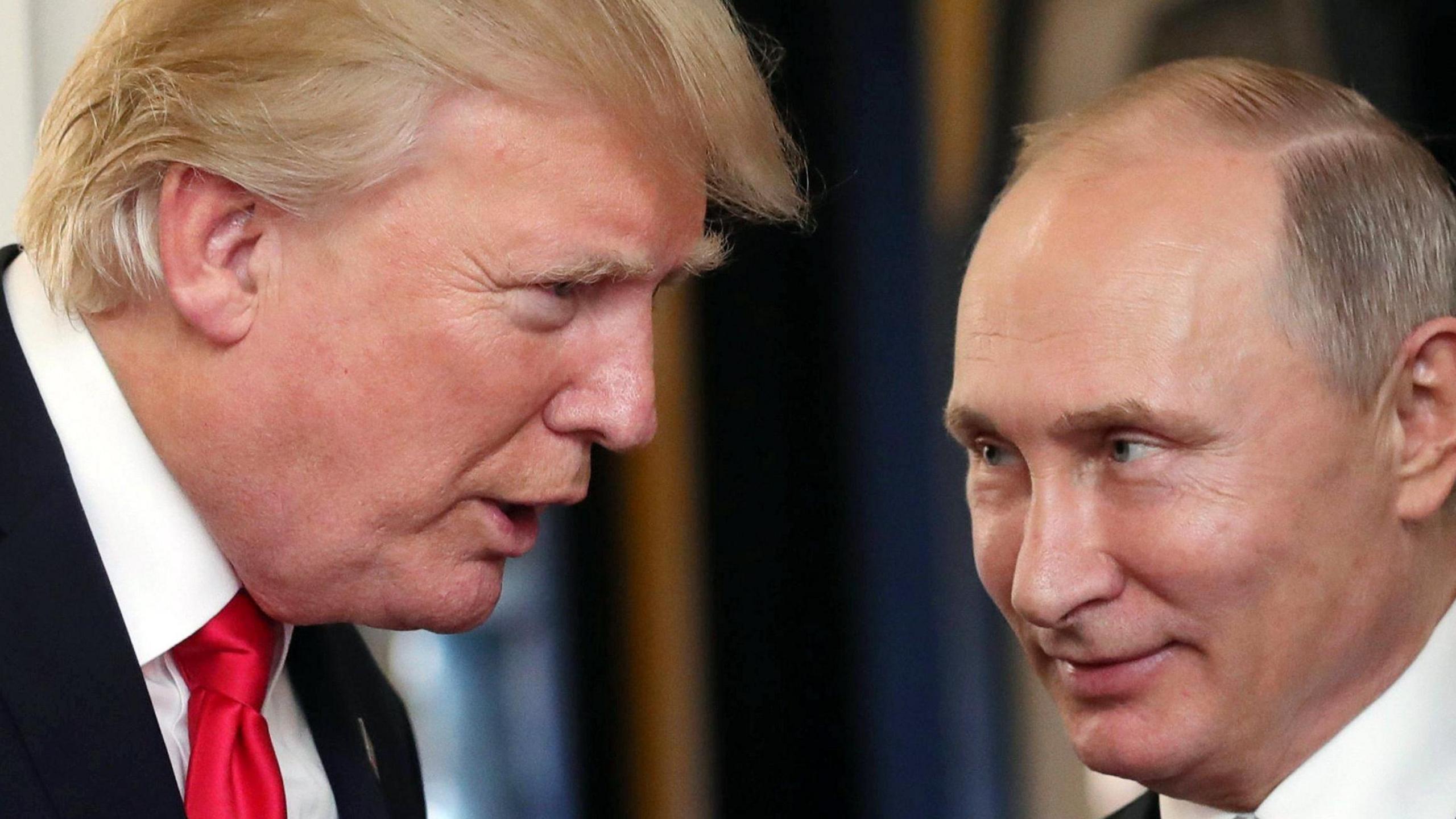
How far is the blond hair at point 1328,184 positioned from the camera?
1.51 metres

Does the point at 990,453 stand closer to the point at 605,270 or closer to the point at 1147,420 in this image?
the point at 1147,420

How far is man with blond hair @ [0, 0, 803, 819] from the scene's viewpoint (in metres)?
1.46

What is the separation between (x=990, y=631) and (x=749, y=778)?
1.89 ft

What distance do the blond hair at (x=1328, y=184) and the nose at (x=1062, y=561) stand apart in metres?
0.28

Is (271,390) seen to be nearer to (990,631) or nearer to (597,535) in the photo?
(597,535)

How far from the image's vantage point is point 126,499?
4.82 ft

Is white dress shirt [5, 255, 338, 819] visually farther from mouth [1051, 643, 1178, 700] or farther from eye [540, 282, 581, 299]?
mouth [1051, 643, 1178, 700]

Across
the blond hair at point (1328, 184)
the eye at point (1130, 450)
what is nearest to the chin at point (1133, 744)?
the eye at point (1130, 450)

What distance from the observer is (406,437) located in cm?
150

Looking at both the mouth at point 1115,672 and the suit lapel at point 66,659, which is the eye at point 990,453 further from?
the suit lapel at point 66,659

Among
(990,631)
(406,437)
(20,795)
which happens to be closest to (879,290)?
(990,631)

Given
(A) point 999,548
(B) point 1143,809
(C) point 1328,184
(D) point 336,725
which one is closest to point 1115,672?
(A) point 999,548

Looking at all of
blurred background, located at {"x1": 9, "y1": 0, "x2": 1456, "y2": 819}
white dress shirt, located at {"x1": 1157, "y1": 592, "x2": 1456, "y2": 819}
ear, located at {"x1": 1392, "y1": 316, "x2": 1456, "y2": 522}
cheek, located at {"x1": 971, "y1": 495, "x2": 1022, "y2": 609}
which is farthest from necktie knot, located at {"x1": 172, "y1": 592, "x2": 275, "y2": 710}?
blurred background, located at {"x1": 9, "y1": 0, "x2": 1456, "y2": 819}

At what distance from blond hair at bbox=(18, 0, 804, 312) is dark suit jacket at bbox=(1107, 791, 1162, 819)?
103 centimetres
